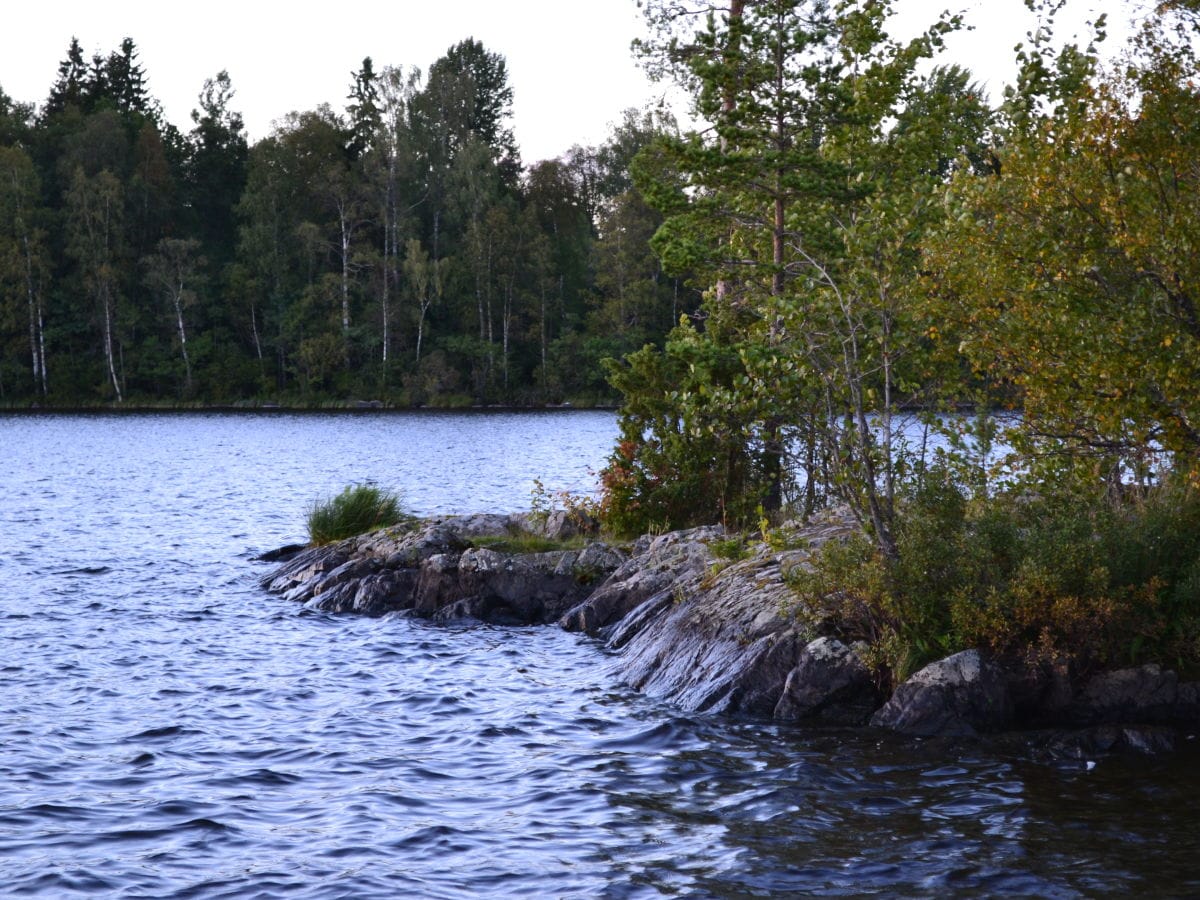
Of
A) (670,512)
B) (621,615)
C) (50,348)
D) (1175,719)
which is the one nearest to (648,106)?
(670,512)

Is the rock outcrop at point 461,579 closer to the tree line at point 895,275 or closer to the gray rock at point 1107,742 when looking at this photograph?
the tree line at point 895,275

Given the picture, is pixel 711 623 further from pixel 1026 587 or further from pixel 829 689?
pixel 1026 587

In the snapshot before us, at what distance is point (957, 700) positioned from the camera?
12.1 meters

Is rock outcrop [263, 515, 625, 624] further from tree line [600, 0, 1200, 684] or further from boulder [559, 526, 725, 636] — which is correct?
tree line [600, 0, 1200, 684]

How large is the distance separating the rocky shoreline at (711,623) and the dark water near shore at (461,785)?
19.5 inches

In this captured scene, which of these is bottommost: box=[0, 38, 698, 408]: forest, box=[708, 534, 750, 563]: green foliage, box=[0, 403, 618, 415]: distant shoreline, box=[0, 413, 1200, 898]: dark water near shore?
box=[0, 413, 1200, 898]: dark water near shore

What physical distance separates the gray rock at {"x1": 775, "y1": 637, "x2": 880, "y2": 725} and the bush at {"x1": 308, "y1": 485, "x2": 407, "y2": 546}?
12.7 meters

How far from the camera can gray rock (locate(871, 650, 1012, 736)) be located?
12.1 meters

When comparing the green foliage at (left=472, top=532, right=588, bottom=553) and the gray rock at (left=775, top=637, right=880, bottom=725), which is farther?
the green foliage at (left=472, top=532, right=588, bottom=553)

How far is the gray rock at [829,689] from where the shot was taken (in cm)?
1285

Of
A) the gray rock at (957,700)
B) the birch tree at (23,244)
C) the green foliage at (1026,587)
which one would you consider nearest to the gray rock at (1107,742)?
the gray rock at (957,700)

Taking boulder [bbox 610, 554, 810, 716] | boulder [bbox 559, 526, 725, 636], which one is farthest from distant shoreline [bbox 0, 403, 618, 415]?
boulder [bbox 610, 554, 810, 716]

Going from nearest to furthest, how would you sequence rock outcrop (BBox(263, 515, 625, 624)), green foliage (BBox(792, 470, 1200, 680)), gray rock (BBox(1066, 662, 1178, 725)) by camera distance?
gray rock (BBox(1066, 662, 1178, 725))
green foliage (BBox(792, 470, 1200, 680))
rock outcrop (BBox(263, 515, 625, 624))

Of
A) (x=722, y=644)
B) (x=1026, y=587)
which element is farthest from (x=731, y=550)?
(x=1026, y=587)
